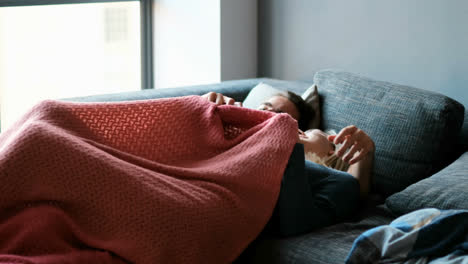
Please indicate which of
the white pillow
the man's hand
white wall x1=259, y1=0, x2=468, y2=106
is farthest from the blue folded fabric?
white wall x1=259, y1=0, x2=468, y2=106

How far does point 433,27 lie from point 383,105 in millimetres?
665

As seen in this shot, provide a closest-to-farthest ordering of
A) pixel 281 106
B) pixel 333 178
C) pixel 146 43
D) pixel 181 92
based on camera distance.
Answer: pixel 333 178 < pixel 281 106 < pixel 181 92 < pixel 146 43

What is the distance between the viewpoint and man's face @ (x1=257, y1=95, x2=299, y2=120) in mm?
2357

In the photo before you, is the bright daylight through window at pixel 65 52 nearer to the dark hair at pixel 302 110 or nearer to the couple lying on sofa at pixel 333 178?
the couple lying on sofa at pixel 333 178

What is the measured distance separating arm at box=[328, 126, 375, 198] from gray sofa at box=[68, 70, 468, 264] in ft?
0.32

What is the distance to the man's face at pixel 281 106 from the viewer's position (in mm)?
2357

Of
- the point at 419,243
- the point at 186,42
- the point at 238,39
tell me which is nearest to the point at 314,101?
the point at 419,243

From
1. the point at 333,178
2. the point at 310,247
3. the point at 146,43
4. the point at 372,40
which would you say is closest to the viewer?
the point at 310,247

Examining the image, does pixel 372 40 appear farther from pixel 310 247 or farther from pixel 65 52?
pixel 65 52

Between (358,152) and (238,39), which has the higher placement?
(238,39)

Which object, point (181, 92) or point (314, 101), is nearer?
point (314, 101)

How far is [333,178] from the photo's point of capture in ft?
6.50

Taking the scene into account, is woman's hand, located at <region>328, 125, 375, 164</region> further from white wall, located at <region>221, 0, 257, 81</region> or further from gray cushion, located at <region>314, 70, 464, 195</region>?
white wall, located at <region>221, 0, 257, 81</region>

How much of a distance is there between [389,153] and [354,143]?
0.76 feet
